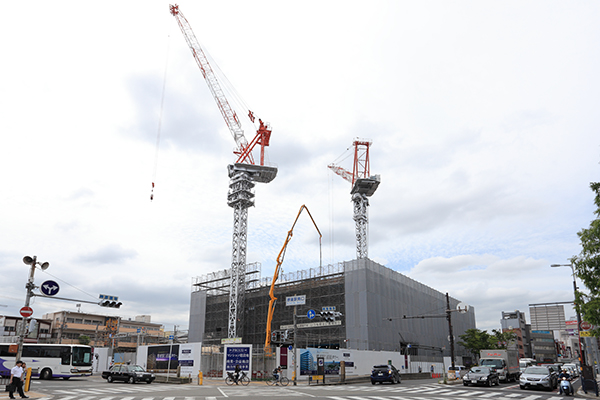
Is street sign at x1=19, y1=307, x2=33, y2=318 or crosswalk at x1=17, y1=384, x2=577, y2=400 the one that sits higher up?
street sign at x1=19, y1=307, x2=33, y2=318

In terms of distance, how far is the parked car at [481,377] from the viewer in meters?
31.1

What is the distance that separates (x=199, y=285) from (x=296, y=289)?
2541 cm

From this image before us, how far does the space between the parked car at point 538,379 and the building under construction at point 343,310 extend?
1819 centimetres

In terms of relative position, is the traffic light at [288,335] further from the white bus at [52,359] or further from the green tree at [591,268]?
the green tree at [591,268]

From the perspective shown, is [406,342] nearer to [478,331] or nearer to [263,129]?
[478,331]

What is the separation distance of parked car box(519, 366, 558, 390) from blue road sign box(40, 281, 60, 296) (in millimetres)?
29997

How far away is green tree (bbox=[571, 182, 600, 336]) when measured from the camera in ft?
60.8

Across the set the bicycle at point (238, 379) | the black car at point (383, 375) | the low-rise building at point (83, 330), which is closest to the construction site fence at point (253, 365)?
the bicycle at point (238, 379)

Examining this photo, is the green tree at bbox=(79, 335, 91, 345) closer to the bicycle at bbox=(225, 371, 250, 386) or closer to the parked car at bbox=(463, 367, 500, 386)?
the bicycle at bbox=(225, 371, 250, 386)

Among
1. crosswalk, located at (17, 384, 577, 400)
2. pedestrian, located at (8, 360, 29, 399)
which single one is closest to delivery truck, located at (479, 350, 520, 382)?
crosswalk, located at (17, 384, 577, 400)

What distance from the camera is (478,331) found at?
84.7 meters

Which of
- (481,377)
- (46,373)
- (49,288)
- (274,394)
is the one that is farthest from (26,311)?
(481,377)

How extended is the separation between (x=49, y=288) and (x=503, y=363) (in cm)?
3535

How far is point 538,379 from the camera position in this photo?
93.2 ft
